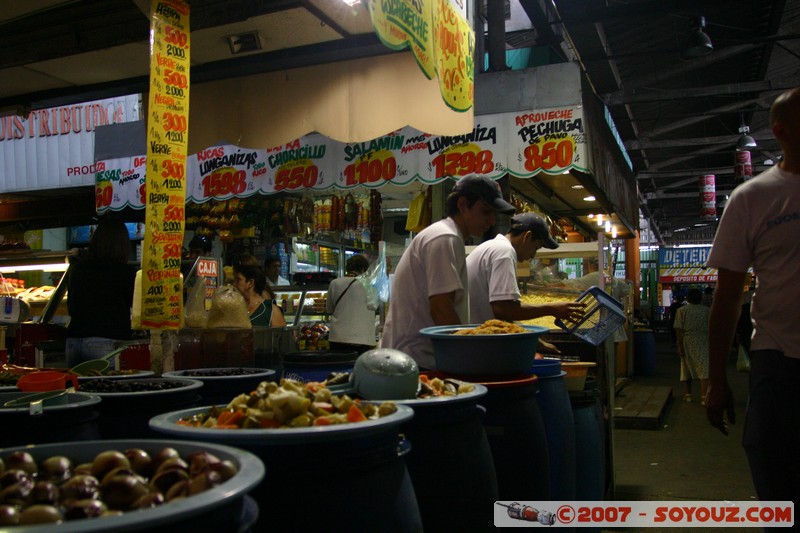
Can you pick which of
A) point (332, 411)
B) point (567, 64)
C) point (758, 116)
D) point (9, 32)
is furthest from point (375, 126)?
point (758, 116)

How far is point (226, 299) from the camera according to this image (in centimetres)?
414

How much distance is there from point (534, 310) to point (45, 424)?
282 centimetres

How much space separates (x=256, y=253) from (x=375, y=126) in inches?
142

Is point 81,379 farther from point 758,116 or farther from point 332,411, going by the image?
point 758,116

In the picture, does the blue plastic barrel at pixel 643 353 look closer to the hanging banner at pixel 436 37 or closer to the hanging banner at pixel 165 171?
the hanging banner at pixel 436 37

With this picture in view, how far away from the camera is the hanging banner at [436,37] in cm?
381

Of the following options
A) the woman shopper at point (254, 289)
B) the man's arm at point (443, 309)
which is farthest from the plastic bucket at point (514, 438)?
the woman shopper at point (254, 289)

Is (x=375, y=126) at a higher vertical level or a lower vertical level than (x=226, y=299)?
higher

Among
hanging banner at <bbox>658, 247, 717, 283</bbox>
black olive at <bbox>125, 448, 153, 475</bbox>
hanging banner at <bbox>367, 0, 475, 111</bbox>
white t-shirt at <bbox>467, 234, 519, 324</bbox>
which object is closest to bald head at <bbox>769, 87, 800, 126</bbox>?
white t-shirt at <bbox>467, 234, 519, 324</bbox>

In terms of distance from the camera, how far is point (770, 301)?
2.47 meters

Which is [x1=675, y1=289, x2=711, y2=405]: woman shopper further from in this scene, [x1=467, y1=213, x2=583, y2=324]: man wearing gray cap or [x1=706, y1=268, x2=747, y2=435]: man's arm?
[x1=706, y1=268, x2=747, y2=435]: man's arm

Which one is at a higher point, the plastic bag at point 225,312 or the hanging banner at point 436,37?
the hanging banner at point 436,37

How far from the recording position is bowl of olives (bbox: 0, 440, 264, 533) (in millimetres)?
961

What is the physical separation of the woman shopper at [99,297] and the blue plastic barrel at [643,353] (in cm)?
1296
